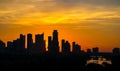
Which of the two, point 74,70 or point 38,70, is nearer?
point 38,70

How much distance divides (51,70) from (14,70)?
17.8 meters

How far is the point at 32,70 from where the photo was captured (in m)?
149

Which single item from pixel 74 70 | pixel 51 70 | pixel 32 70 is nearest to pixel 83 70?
pixel 74 70

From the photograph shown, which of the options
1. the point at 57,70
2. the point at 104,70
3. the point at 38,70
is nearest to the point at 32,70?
the point at 38,70

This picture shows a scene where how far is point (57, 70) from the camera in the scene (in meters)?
157

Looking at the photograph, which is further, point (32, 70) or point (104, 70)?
point (104, 70)

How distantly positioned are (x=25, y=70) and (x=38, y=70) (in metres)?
5.81

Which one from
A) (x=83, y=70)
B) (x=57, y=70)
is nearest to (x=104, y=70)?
(x=83, y=70)

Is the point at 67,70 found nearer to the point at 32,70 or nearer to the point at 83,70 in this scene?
the point at 83,70

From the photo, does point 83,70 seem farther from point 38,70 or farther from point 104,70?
point 38,70

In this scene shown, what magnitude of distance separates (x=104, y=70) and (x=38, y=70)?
32698 mm

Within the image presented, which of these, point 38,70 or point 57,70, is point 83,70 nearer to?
point 57,70

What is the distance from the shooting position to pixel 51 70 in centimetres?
15400

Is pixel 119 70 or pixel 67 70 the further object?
pixel 67 70
